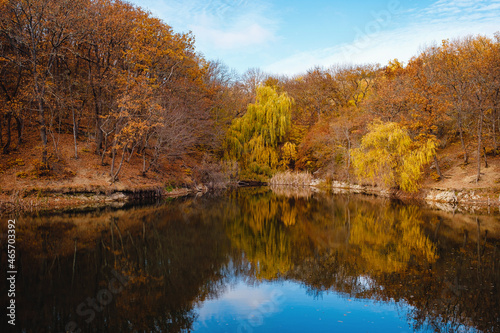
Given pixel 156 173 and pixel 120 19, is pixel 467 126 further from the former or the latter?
pixel 120 19

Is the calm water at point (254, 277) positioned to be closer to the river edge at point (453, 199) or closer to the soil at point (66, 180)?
the soil at point (66, 180)

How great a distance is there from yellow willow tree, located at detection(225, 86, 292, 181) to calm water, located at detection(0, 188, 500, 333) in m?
22.1

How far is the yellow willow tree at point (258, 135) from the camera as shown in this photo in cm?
3434

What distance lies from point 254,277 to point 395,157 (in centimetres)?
1935

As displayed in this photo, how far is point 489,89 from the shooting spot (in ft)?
67.4

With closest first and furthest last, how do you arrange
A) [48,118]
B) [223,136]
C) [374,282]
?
[374,282] → [48,118] → [223,136]

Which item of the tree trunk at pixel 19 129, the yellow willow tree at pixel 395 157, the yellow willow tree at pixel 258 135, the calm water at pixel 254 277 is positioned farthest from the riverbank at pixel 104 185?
the yellow willow tree at pixel 258 135

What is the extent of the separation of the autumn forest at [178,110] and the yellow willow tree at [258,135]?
0.38ft

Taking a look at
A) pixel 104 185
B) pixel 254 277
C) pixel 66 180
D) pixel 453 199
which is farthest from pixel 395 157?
pixel 66 180

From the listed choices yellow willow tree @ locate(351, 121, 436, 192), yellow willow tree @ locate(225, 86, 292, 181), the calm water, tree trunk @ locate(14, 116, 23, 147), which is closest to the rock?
yellow willow tree @ locate(351, 121, 436, 192)

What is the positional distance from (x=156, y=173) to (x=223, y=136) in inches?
394

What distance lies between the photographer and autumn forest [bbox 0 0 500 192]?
18828 millimetres

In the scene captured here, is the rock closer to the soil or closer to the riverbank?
the riverbank

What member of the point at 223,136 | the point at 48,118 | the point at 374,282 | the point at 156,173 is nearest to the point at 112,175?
the point at 156,173
